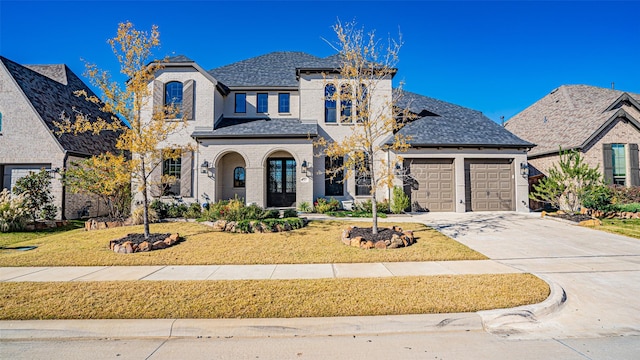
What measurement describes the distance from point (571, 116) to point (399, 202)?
1473 centimetres

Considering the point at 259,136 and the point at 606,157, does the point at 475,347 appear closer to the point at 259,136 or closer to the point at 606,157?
the point at 259,136

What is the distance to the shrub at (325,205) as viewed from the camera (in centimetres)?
1441

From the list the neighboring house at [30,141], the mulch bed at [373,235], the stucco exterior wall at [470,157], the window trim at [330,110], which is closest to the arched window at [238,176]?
the window trim at [330,110]

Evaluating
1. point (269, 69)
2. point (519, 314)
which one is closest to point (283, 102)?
point (269, 69)

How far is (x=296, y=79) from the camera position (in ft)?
57.2

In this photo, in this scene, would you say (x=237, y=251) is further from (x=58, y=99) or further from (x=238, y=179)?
(x=58, y=99)

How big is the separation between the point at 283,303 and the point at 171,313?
1.66 meters

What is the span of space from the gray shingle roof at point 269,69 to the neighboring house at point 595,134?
14518mm

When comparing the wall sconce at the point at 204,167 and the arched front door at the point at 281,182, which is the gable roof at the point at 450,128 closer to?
the arched front door at the point at 281,182

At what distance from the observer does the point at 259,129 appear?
15.6 m

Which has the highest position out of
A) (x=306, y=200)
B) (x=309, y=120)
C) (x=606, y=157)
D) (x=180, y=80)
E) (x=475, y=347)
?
(x=180, y=80)

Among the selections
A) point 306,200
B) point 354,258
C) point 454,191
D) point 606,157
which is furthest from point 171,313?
point 606,157

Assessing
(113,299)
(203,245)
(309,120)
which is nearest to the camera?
(113,299)

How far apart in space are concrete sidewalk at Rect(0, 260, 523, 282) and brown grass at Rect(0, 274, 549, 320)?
1.43ft
